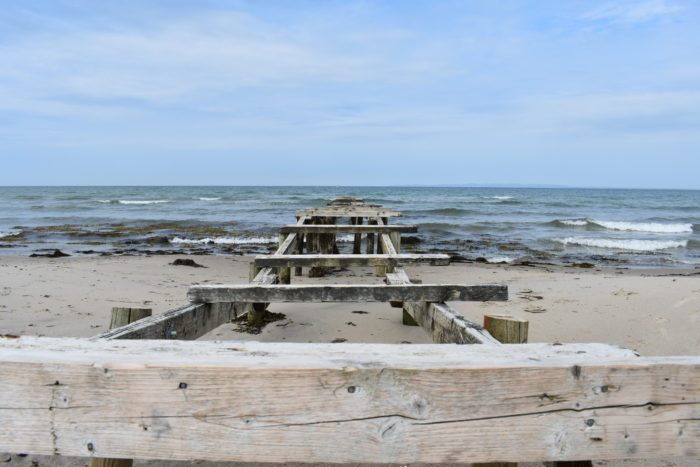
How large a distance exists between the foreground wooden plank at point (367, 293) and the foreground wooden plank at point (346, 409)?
1729mm

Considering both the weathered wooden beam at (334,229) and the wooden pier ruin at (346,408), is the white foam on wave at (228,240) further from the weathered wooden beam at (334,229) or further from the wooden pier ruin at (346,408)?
the wooden pier ruin at (346,408)

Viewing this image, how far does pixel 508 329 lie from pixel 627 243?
16.0 m

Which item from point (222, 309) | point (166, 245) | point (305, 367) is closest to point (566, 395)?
point (305, 367)

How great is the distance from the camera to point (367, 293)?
122 inches

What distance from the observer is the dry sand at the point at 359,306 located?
493cm

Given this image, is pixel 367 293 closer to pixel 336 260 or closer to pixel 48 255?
pixel 336 260

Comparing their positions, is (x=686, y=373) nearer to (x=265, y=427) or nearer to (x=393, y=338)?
(x=265, y=427)

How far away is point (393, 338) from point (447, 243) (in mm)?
10985

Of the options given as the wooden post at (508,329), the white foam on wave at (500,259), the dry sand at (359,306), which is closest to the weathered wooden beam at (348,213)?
the dry sand at (359,306)

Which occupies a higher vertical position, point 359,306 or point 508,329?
point 508,329

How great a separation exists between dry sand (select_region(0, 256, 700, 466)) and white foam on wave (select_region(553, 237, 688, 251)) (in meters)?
5.97

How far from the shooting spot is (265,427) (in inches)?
48.6

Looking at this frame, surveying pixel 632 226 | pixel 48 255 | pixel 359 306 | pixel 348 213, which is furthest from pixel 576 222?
pixel 48 255

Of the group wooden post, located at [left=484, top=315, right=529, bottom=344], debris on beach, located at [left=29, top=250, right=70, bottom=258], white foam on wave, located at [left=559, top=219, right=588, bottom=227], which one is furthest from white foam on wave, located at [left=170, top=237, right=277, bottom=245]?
white foam on wave, located at [left=559, top=219, right=588, bottom=227]
